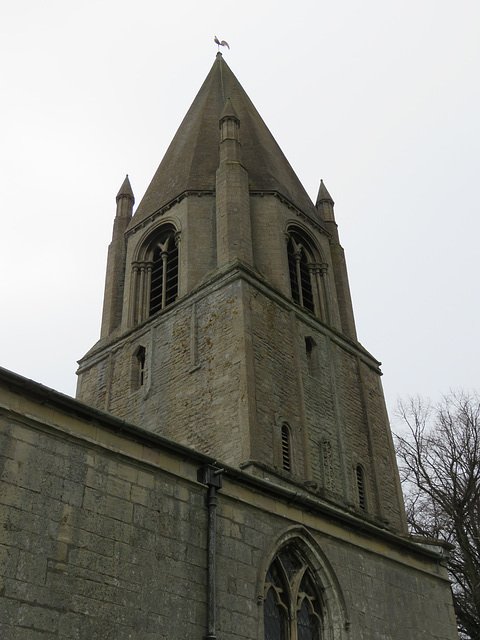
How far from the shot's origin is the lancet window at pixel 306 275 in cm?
2516

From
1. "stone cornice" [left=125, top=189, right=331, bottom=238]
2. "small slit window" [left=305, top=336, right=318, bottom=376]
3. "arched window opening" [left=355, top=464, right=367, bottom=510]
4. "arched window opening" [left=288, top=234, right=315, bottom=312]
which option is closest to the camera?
"arched window opening" [left=355, top=464, right=367, bottom=510]

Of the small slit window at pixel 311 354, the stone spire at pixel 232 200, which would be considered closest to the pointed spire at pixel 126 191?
the stone spire at pixel 232 200

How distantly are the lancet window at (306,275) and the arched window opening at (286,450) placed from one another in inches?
216

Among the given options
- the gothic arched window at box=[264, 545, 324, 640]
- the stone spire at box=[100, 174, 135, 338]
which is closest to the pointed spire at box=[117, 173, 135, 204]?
the stone spire at box=[100, 174, 135, 338]

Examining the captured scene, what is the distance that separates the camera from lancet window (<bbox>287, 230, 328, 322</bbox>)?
2516cm

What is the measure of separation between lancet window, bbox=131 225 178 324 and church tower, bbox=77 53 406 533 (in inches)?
1.9

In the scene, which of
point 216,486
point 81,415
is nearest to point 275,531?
point 216,486

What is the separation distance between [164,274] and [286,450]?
8154 millimetres

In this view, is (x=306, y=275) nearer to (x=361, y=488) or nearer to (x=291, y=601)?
(x=361, y=488)

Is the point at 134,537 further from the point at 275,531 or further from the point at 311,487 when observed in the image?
the point at 311,487

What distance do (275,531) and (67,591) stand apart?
421 centimetres

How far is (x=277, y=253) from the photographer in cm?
2431

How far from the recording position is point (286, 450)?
19719 millimetres

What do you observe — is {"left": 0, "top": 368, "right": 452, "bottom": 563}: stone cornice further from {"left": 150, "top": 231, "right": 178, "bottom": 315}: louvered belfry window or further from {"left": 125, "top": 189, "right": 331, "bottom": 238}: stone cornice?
{"left": 125, "top": 189, "right": 331, "bottom": 238}: stone cornice
